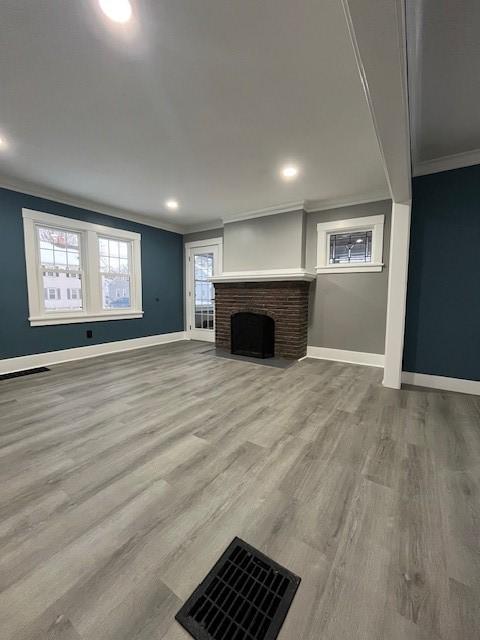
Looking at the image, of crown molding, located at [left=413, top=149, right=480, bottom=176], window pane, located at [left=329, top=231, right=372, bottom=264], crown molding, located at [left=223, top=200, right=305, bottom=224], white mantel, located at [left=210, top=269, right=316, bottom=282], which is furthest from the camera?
crown molding, located at [left=223, top=200, right=305, bottom=224]

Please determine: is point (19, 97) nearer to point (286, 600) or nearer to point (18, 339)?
point (18, 339)

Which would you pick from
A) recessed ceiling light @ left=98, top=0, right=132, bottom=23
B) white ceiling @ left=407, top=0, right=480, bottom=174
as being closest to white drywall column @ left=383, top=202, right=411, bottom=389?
white ceiling @ left=407, top=0, right=480, bottom=174

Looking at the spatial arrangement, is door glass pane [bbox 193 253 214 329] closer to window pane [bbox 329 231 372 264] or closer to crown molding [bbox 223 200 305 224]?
crown molding [bbox 223 200 305 224]

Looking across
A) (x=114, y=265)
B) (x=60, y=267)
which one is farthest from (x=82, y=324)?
(x=114, y=265)

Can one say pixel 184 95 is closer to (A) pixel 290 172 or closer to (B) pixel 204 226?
(A) pixel 290 172

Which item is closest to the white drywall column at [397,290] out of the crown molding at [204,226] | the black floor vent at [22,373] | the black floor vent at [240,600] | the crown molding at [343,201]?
the crown molding at [343,201]

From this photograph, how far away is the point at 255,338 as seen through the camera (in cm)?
492

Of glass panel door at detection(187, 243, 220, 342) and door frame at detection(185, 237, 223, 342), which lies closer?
door frame at detection(185, 237, 223, 342)

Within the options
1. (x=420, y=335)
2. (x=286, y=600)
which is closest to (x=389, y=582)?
(x=286, y=600)

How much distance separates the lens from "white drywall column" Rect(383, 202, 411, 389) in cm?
307

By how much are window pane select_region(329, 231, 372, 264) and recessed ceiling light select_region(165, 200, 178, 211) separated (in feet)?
9.03

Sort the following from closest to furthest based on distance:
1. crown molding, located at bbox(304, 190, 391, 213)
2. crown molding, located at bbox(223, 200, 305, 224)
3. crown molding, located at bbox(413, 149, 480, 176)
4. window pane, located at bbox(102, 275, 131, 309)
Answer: crown molding, located at bbox(413, 149, 480, 176) → crown molding, located at bbox(304, 190, 391, 213) → crown molding, located at bbox(223, 200, 305, 224) → window pane, located at bbox(102, 275, 131, 309)

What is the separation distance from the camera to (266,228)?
16.2ft

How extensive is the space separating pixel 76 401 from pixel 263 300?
323cm
